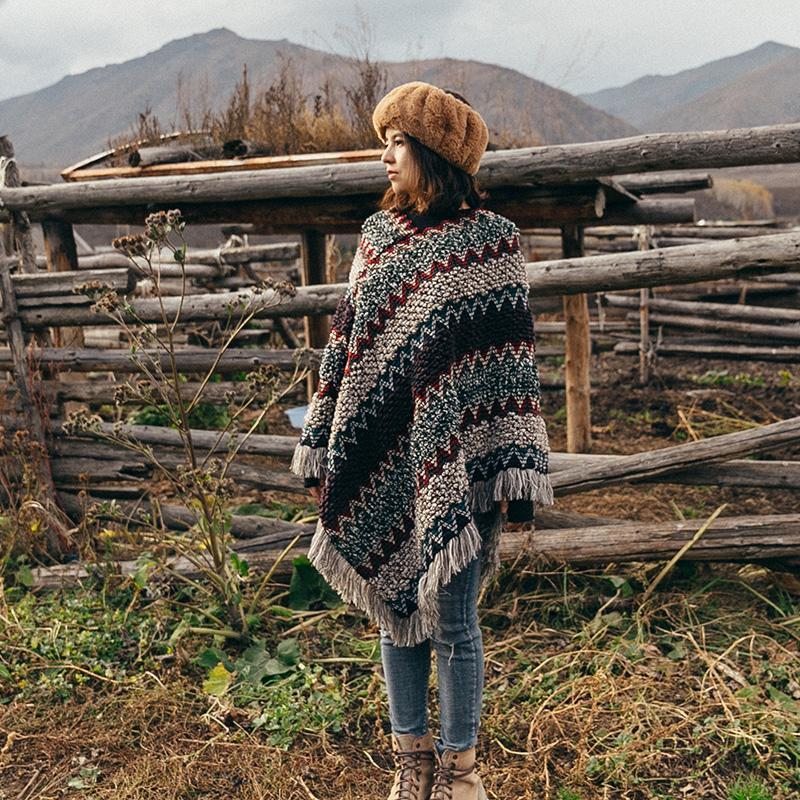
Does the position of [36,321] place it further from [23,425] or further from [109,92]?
[109,92]

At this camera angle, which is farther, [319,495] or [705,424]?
[705,424]

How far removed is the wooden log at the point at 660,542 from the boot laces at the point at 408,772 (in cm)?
131

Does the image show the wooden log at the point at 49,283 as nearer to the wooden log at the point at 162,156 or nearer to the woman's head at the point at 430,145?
the wooden log at the point at 162,156

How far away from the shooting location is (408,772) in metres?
2.58

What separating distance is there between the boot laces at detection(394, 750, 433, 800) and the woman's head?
1504 mm

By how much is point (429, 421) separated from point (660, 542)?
1778 millimetres

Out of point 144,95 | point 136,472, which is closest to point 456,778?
point 136,472

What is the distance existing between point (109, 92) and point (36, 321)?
104394 millimetres

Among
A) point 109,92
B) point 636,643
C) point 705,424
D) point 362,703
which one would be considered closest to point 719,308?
point 705,424

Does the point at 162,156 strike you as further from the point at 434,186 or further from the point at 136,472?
the point at 434,186

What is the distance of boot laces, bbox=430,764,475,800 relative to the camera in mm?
2523

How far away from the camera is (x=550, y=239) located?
1447cm

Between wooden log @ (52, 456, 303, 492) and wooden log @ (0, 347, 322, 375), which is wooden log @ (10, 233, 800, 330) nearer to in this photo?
wooden log @ (0, 347, 322, 375)

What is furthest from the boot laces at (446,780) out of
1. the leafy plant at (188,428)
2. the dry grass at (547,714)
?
the leafy plant at (188,428)
